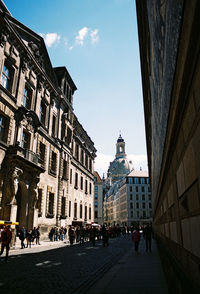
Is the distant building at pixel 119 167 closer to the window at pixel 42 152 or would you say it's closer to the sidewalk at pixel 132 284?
the window at pixel 42 152

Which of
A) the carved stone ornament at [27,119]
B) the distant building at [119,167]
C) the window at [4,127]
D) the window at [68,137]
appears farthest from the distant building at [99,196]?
the distant building at [119,167]

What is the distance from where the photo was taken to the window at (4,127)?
62.3ft

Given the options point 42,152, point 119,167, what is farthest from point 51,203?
point 119,167

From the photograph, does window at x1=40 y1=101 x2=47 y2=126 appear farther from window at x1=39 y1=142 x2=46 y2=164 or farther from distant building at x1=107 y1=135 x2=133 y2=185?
distant building at x1=107 y1=135 x2=133 y2=185

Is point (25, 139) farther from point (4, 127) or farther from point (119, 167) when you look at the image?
point (119, 167)

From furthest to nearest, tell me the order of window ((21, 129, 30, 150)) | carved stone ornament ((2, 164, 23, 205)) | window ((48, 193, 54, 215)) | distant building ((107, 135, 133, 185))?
distant building ((107, 135, 133, 185)), window ((48, 193, 54, 215)), window ((21, 129, 30, 150)), carved stone ornament ((2, 164, 23, 205))

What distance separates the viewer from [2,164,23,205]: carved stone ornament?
18125 millimetres

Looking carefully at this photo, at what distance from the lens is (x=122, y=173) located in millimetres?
182375

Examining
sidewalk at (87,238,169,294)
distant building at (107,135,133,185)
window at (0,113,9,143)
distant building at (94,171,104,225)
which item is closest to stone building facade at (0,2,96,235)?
window at (0,113,9,143)

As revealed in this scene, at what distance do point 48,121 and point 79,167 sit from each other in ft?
43.3

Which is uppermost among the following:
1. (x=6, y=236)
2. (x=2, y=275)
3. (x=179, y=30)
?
(x=179, y=30)

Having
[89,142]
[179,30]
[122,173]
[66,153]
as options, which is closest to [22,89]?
[66,153]

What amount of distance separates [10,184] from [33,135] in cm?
613

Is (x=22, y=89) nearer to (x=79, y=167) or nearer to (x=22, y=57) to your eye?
(x=22, y=57)
